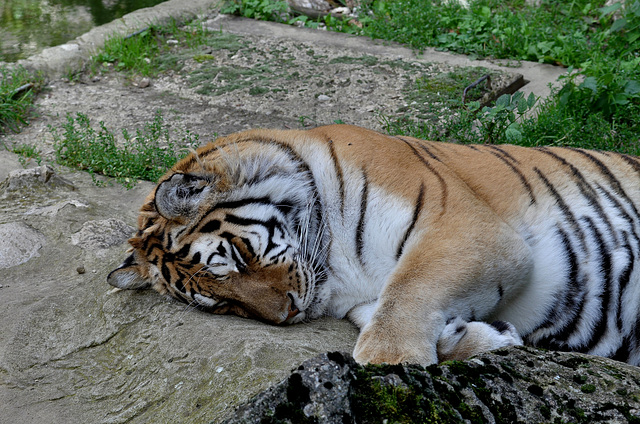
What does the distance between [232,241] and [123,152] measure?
2.48 meters

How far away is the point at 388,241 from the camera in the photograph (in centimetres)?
246

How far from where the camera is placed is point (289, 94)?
5574mm

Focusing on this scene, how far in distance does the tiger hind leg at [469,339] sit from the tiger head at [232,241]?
600 millimetres

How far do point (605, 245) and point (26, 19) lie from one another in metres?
8.41

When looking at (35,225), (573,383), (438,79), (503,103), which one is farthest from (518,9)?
(573,383)

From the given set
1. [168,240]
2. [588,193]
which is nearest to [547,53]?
[588,193]

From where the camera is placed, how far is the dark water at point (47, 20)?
24.6ft

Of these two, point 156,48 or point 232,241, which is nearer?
point 232,241

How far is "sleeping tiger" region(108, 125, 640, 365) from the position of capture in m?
2.35

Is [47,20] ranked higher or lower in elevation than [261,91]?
lower

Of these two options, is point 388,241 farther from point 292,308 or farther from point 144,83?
point 144,83

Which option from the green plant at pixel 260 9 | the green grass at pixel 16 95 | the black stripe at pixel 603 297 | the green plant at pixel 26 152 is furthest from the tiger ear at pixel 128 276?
the green plant at pixel 260 9

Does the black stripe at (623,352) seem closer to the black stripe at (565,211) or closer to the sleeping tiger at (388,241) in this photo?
the sleeping tiger at (388,241)

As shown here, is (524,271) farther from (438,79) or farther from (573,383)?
(438,79)
